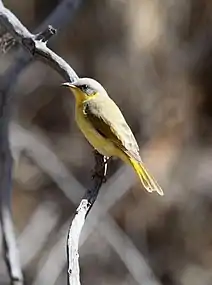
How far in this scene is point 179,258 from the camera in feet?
13.1

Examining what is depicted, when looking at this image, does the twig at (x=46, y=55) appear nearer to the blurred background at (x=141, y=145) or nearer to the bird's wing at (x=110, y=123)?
the bird's wing at (x=110, y=123)

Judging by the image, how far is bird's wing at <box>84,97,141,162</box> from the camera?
6.40 ft

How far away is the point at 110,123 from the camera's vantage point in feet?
6.57

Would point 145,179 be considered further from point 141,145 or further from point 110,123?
point 141,145

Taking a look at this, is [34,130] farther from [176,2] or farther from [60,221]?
[176,2]

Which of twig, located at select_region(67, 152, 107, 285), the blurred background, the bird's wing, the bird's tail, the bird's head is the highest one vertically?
the bird's head

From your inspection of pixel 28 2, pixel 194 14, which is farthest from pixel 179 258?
pixel 28 2

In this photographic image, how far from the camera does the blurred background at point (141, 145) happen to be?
3.92 meters

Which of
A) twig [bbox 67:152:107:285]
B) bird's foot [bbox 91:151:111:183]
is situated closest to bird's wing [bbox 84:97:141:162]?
bird's foot [bbox 91:151:111:183]

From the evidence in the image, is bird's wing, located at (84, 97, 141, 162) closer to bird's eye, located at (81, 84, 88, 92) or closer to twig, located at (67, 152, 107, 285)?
bird's eye, located at (81, 84, 88, 92)

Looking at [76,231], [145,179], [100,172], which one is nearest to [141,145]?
[145,179]

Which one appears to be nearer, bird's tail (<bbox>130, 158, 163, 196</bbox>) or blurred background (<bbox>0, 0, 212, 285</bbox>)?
bird's tail (<bbox>130, 158, 163, 196</bbox>)

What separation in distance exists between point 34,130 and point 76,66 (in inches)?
16.9

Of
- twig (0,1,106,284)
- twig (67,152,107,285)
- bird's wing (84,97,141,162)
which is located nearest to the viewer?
twig (67,152,107,285)
